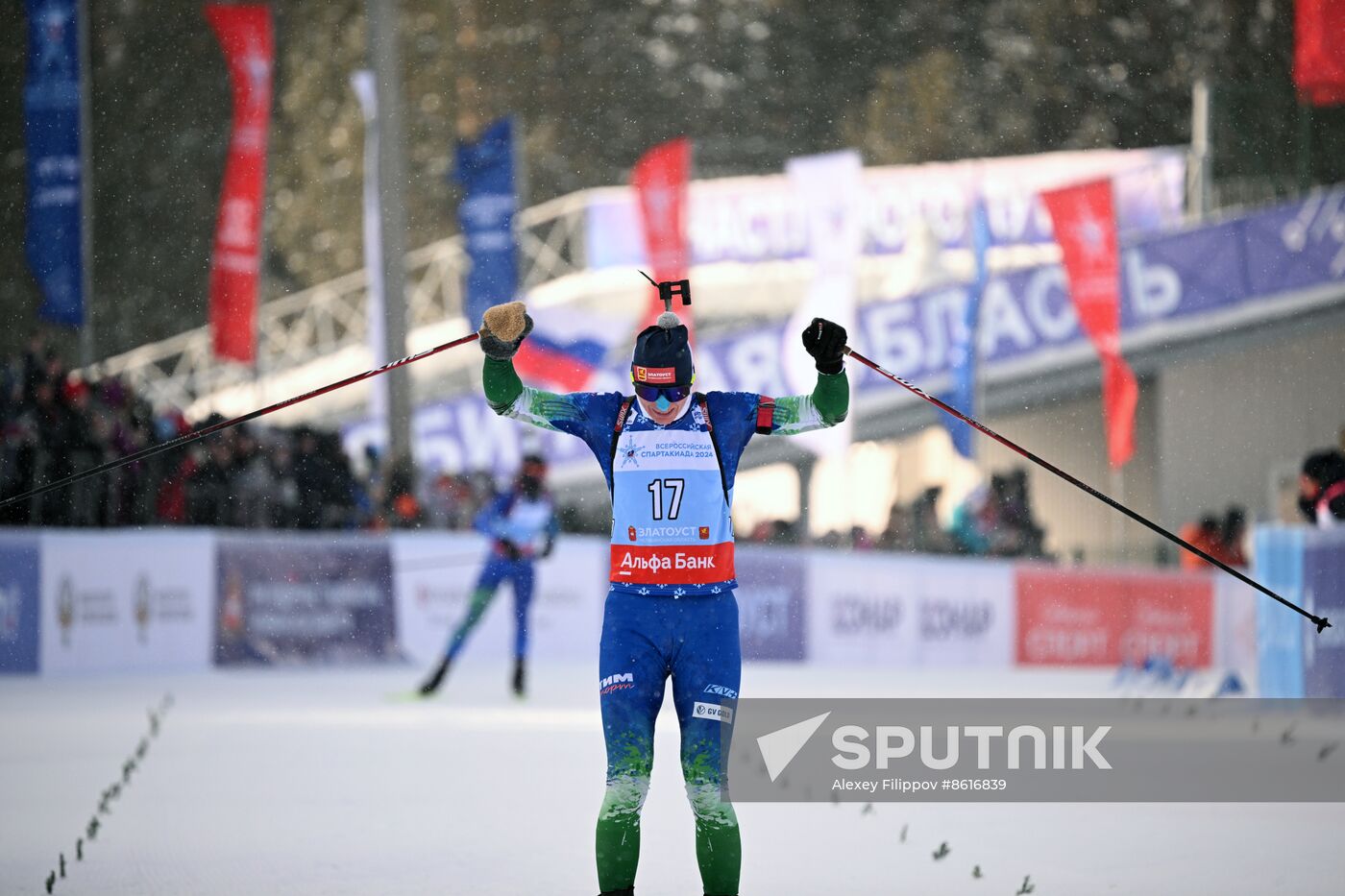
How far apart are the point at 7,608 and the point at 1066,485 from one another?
68.8 ft

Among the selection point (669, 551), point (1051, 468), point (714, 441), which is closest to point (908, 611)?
point (1051, 468)

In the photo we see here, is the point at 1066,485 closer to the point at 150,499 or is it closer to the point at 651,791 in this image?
the point at 150,499

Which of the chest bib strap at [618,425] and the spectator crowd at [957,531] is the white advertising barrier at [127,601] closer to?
the spectator crowd at [957,531]

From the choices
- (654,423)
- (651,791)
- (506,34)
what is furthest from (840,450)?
(506,34)

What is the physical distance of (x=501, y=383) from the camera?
6652 millimetres

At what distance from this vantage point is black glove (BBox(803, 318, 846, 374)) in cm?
646

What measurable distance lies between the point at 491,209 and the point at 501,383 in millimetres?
18380

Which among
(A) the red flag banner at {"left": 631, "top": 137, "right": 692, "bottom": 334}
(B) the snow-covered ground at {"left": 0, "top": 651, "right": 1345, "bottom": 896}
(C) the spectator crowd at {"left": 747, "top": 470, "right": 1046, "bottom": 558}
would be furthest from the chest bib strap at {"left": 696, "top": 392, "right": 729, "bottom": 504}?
(A) the red flag banner at {"left": 631, "top": 137, "right": 692, "bottom": 334}

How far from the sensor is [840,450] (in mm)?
24391

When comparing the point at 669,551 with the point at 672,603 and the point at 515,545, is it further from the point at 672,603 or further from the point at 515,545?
the point at 515,545

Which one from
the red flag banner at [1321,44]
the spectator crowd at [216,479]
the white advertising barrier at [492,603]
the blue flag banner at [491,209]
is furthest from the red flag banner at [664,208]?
the red flag banner at [1321,44]

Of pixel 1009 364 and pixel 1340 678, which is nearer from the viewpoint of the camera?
pixel 1340 678

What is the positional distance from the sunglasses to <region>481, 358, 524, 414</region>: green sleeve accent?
1.39 ft

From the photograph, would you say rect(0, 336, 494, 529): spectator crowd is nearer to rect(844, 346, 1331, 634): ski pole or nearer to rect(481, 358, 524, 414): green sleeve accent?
rect(481, 358, 524, 414): green sleeve accent
